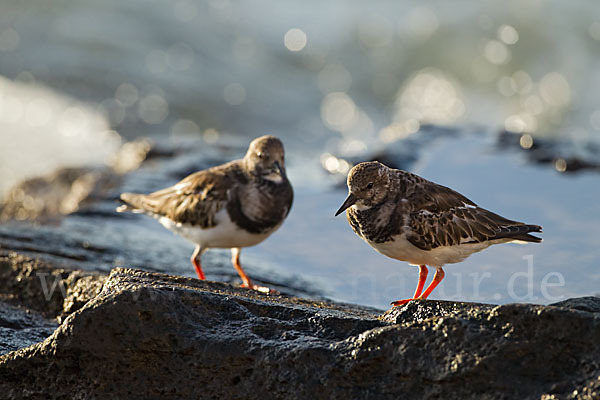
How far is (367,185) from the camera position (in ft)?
12.1

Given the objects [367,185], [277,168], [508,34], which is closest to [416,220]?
[367,185]

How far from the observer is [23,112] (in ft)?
36.2

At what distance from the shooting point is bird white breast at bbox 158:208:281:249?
4.55m

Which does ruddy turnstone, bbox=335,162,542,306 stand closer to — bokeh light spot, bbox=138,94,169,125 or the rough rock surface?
the rough rock surface

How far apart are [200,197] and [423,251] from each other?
5.16ft

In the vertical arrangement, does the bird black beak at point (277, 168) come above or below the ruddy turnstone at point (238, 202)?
above

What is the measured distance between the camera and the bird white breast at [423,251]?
12.1 feet

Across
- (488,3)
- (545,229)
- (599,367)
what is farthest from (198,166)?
(488,3)

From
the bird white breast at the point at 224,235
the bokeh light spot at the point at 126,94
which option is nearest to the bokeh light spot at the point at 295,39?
the bokeh light spot at the point at 126,94

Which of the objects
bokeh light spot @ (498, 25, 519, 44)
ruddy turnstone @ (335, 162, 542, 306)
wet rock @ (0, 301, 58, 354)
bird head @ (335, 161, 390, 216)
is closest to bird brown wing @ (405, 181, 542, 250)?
ruddy turnstone @ (335, 162, 542, 306)

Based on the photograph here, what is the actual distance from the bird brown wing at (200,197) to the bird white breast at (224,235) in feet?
0.13

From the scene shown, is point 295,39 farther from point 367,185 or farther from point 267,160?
point 367,185

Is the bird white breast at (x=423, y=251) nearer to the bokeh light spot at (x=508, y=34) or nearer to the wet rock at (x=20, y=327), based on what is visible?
the wet rock at (x=20, y=327)

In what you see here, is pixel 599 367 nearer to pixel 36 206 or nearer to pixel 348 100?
pixel 36 206
